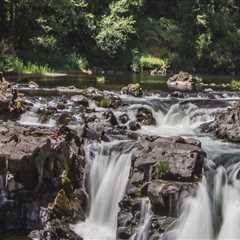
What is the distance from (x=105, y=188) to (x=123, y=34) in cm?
3093

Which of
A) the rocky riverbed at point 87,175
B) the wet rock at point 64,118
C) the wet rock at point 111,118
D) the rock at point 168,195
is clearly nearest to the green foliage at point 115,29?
the wet rock at point 64,118

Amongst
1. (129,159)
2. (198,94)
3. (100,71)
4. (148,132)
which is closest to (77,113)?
(148,132)

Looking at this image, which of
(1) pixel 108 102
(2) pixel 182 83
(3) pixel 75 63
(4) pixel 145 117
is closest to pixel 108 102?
(1) pixel 108 102

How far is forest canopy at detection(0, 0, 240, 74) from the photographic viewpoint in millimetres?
41531

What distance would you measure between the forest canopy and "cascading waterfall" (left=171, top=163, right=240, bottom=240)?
77.1 ft

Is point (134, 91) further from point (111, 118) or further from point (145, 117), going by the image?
point (111, 118)

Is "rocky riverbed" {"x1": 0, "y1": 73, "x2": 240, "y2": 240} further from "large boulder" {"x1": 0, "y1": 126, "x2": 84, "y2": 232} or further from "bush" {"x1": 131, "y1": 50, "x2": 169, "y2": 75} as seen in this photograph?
"bush" {"x1": 131, "y1": 50, "x2": 169, "y2": 75}

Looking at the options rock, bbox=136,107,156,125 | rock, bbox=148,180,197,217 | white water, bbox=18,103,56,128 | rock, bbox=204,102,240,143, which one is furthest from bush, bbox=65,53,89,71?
rock, bbox=148,180,197,217

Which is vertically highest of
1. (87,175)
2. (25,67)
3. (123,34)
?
(123,34)

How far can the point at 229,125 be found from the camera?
64.5ft

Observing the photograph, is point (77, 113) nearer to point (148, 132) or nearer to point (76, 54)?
point (148, 132)

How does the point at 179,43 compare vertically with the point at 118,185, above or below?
above

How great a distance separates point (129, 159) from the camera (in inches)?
631

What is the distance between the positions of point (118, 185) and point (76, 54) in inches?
1160
